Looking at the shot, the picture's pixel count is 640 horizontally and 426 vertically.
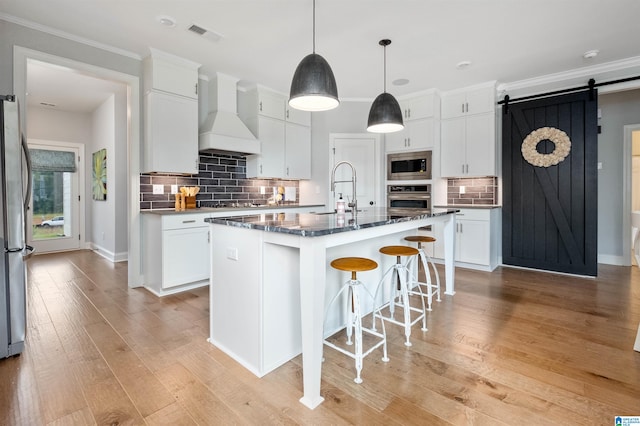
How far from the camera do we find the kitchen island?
1.62 m

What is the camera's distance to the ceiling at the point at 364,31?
2744 mm

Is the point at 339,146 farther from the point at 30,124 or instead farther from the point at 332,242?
the point at 30,124

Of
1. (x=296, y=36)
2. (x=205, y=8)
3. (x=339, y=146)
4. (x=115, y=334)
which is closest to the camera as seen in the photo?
(x=115, y=334)

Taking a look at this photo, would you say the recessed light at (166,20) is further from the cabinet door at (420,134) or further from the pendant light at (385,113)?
the cabinet door at (420,134)

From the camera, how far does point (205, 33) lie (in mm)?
3176

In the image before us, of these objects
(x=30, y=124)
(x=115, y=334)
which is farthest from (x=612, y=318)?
(x=30, y=124)

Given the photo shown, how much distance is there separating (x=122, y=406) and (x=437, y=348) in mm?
1938

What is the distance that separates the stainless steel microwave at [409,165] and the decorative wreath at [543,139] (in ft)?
4.37

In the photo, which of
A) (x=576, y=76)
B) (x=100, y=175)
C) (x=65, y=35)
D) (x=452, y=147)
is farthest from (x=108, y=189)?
(x=576, y=76)

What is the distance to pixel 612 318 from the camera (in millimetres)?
2773

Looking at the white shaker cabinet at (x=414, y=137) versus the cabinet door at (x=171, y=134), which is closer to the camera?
the cabinet door at (x=171, y=134)

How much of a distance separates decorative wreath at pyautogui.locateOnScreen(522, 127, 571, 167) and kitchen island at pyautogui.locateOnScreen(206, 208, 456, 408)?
328 centimetres

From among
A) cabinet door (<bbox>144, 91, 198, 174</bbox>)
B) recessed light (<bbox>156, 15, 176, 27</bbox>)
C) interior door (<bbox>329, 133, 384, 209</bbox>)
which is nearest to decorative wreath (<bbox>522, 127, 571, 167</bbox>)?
interior door (<bbox>329, 133, 384, 209</bbox>)

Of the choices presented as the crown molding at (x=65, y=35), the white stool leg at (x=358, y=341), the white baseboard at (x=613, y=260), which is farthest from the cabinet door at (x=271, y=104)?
the white baseboard at (x=613, y=260)
